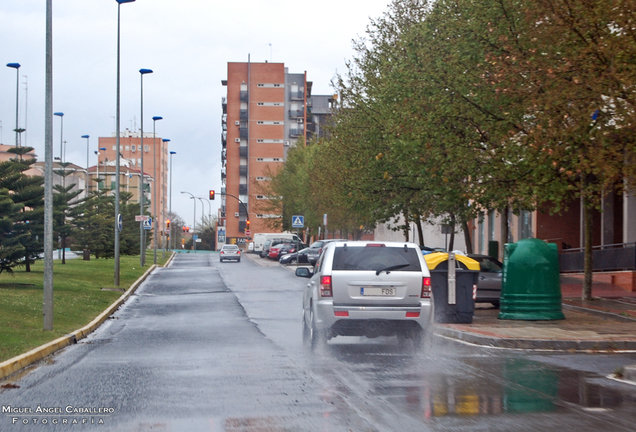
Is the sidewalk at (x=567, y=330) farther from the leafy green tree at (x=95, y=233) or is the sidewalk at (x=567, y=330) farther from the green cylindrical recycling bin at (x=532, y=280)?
the leafy green tree at (x=95, y=233)

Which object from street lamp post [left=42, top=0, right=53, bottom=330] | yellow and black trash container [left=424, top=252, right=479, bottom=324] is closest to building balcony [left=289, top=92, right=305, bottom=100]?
yellow and black trash container [left=424, top=252, right=479, bottom=324]

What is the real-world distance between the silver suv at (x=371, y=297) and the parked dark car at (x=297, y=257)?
3781 cm

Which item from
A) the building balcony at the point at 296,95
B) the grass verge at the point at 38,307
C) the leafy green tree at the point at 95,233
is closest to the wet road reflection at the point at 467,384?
the grass verge at the point at 38,307

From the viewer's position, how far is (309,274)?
572 inches

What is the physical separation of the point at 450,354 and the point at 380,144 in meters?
22.5

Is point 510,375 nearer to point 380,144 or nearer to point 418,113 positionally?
point 418,113

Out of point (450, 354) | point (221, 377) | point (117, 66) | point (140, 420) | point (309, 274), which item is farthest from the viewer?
point (117, 66)

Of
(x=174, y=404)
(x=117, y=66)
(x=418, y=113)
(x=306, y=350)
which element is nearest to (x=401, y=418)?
(x=174, y=404)

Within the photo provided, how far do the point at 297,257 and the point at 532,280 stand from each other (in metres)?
33.8

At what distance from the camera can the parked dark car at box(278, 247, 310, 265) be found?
5141 cm

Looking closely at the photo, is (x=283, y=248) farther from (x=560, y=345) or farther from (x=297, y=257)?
(x=560, y=345)

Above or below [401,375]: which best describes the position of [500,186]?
above

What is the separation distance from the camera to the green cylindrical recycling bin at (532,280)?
16906 millimetres

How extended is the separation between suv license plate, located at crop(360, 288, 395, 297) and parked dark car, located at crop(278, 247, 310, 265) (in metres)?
38.0
